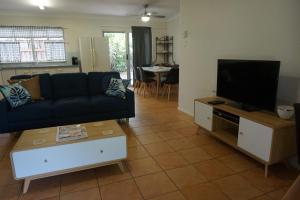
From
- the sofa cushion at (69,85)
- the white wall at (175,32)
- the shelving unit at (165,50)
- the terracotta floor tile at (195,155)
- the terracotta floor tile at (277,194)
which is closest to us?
the terracotta floor tile at (277,194)

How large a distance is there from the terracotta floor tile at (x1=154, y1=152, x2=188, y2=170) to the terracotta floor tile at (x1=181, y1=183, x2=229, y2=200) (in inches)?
15.6

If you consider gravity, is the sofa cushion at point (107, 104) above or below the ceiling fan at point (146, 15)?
below

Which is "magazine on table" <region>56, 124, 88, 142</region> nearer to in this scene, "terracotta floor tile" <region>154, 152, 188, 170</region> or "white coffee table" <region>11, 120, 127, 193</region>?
"white coffee table" <region>11, 120, 127, 193</region>

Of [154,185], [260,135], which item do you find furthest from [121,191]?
[260,135]

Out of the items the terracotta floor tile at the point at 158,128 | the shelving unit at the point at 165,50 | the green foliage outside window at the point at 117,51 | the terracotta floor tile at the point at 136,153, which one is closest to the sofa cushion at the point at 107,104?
the terracotta floor tile at the point at 158,128

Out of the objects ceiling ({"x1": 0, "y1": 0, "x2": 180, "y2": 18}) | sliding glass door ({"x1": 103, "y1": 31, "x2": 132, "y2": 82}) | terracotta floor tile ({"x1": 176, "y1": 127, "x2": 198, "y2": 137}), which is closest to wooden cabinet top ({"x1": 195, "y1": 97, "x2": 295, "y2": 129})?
terracotta floor tile ({"x1": 176, "y1": 127, "x2": 198, "y2": 137})

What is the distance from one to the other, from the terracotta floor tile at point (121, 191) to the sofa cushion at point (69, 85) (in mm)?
2158

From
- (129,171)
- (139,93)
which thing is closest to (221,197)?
(129,171)

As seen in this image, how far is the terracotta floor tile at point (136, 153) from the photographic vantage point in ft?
8.30

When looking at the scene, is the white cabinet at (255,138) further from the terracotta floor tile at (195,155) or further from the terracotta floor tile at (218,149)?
the terracotta floor tile at (195,155)

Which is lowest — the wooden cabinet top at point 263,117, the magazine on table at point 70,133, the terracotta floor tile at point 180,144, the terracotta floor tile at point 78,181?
the terracotta floor tile at point 78,181

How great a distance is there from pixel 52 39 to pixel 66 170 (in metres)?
5.28

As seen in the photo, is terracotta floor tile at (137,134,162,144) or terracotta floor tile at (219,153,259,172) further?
terracotta floor tile at (137,134,162,144)

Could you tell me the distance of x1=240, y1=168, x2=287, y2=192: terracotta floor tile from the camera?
1.96 meters
